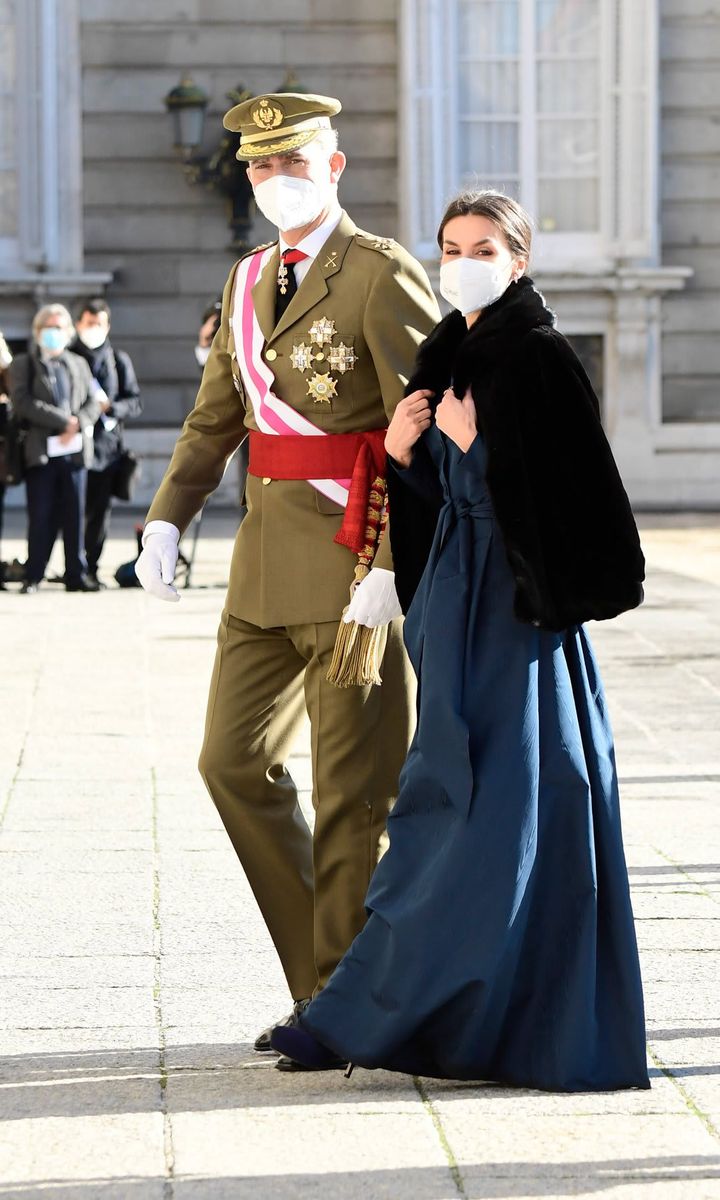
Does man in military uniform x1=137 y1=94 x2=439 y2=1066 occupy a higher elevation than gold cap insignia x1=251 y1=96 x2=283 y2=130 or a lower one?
lower

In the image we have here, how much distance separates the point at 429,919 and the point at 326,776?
1.38 ft

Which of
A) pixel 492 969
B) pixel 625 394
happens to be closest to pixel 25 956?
pixel 492 969

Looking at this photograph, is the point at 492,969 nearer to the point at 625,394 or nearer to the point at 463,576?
the point at 463,576

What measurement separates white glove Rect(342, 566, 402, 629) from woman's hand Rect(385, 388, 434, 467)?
0.70ft

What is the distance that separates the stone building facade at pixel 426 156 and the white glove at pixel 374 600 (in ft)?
47.0

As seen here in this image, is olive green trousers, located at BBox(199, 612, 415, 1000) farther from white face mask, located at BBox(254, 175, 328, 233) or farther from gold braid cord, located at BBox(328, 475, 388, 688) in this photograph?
white face mask, located at BBox(254, 175, 328, 233)

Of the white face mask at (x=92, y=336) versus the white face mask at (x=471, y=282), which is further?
the white face mask at (x=92, y=336)

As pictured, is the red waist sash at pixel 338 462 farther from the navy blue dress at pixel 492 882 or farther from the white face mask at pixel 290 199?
the white face mask at pixel 290 199

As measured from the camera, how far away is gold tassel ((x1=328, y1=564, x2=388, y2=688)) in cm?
395

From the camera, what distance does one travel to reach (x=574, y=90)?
18.7 metres

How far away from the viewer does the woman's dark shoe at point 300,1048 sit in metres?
3.87

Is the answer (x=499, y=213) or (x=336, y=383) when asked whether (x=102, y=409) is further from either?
(x=499, y=213)

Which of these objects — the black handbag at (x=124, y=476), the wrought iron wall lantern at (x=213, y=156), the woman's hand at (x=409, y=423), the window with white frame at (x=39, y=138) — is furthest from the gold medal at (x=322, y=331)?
the window with white frame at (x=39, y=138)

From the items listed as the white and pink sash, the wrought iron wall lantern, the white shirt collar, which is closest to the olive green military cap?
the white shirt collar
